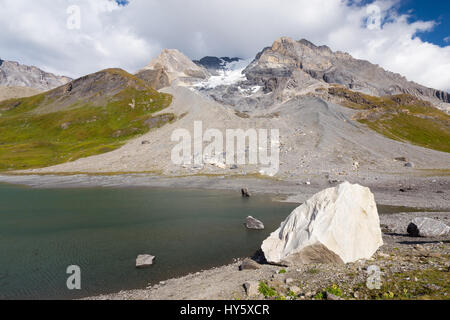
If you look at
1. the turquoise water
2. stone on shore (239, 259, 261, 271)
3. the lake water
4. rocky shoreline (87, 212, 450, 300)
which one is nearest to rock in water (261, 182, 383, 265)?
rocky shoreline (87, 212, 450, 300)

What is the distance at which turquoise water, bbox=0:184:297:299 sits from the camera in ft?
74.1

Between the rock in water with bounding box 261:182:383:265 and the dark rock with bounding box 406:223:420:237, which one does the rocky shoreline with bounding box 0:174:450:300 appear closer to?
the dark rock with bounding box 406:223:420:237

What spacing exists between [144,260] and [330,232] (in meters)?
18.4

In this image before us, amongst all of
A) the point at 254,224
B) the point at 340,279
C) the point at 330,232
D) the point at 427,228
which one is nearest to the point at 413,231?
the point at 427,228

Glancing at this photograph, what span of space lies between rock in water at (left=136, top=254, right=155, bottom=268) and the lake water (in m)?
0.58

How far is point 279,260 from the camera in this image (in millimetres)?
20719

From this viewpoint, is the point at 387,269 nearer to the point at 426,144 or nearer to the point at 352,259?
the point at 352,259

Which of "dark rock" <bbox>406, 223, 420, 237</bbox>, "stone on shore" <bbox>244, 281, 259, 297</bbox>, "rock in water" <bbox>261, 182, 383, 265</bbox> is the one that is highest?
"rock in water" <bbox>261, 182, 383, 265</bbox>

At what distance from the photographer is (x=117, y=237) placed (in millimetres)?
33938

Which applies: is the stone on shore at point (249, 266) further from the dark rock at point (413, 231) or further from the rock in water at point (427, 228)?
the rock in water at point (427, 228)

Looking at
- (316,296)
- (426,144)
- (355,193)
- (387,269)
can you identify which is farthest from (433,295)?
(426,144)

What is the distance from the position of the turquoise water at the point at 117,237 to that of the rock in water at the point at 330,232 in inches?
279

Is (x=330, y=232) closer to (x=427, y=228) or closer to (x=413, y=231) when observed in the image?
(x=413, y=231)

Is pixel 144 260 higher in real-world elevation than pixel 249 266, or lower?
lower
